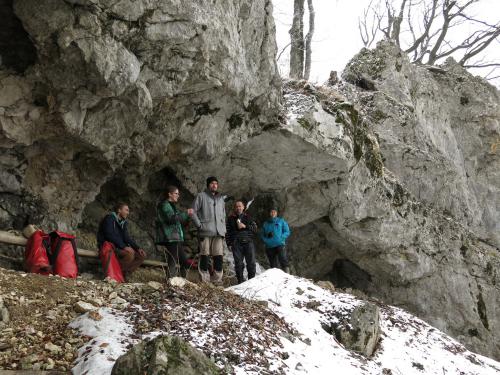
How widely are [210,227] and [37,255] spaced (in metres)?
2.66

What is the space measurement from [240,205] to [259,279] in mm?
1801

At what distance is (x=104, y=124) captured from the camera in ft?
22.7

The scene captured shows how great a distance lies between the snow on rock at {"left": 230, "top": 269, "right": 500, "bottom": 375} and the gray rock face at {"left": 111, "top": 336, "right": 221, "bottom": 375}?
119cm

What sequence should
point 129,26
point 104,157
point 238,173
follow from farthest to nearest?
point 238,173 → point 104,157 → point 129,26

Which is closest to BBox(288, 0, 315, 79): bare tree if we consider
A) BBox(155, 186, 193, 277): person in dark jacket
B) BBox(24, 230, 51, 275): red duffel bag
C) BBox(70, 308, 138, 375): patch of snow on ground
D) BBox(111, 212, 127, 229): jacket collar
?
BBox(155, 186, 193, 277): person in dark jacket

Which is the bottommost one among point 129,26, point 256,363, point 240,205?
point 256,363

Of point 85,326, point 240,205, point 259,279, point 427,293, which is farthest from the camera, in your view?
point 427,293

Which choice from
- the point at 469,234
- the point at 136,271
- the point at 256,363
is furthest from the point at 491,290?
the point at 256,363

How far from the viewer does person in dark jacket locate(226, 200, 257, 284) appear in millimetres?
8195

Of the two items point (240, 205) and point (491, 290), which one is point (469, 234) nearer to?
point (491, 290)

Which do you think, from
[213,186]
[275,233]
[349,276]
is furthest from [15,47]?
[349,276]

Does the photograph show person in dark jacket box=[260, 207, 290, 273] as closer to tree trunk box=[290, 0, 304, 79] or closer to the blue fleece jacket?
the blue fleece jacket

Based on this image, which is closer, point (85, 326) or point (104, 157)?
point (85, 326)

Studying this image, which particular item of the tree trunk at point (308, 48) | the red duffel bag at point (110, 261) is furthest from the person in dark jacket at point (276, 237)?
the tree trunk at point (308, 48)
